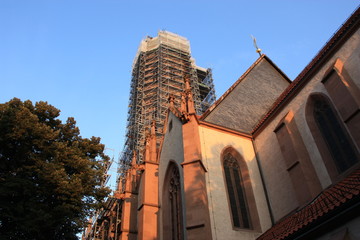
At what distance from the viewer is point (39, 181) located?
12.3 metres

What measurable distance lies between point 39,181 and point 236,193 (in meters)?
7.67

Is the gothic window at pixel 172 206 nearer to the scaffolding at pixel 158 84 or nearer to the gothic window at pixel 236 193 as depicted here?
the gothic window at pixel 236 193

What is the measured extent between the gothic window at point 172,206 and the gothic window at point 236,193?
7.10ft

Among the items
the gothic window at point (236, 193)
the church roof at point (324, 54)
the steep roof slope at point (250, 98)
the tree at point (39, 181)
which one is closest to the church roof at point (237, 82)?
the steep roof slope at point (250, 98)

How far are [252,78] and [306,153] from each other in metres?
7.54

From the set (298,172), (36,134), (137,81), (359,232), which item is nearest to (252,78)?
(298,172)

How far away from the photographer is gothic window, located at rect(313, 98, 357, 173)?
9871mm

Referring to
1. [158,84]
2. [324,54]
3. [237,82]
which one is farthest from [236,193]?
[158,84]

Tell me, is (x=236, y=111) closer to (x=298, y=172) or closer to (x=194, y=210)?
(x=298, y=172)

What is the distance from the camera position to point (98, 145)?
1572cm

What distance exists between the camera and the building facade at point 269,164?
30.0 ft

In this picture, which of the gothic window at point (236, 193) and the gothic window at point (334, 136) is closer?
the gothic window at point (334, 136)

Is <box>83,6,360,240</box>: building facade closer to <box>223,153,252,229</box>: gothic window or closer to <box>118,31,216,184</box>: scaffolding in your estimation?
<box>223,153,252,229</box>: gothic window

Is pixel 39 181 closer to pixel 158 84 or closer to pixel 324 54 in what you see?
pixel 324 54
